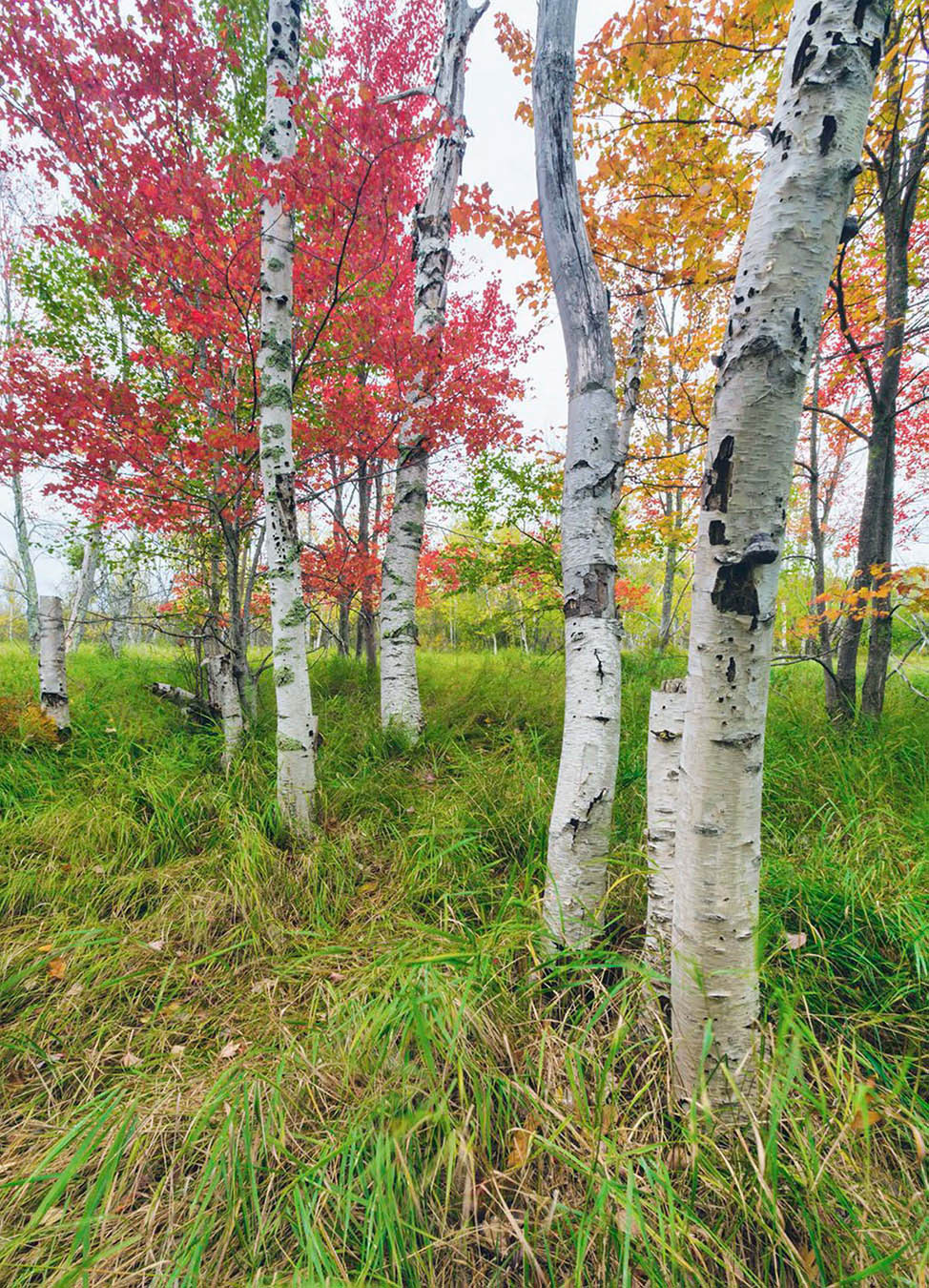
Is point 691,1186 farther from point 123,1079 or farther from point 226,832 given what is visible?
point 226,832

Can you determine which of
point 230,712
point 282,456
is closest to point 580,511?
point 282,456

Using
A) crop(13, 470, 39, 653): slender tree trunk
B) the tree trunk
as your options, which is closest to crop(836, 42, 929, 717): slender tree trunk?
the tree trunk

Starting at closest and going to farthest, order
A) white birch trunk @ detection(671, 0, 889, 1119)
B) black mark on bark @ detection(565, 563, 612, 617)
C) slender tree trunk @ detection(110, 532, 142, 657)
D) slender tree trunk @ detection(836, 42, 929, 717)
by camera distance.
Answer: white birch trunk @ detection(671, 0, 889, 1119), black mark on bark @ detection(565, 563, 612, 617), slender tree trunk @ detection(836, 42, 929, 717), slender tree trunk @ detection(110, 532, 142, 657)

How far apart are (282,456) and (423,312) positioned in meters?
2.54

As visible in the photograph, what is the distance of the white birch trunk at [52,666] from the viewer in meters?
3.73

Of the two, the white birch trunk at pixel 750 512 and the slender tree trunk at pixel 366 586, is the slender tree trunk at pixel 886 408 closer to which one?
the white birch trunk at pixel 750 512

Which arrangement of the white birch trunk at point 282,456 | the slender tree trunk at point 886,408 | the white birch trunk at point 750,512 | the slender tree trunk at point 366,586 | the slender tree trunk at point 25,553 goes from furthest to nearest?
the slender tree trunk at point 25,553, the slender tree trunk at point 366,586, the slender tree trunk at point 886,408, the white birch trunk at point 282,456, the white birch trunk at point 750,512

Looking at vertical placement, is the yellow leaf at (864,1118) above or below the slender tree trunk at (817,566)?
below

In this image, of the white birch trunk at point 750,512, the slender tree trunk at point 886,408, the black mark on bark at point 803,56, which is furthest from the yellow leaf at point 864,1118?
the slender tree trunk at point 886,408

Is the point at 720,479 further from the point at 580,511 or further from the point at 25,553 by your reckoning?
the point at 25,553

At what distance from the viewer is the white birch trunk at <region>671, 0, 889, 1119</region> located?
104 cm

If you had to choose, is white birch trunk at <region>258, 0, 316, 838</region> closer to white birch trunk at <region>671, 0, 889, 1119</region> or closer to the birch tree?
the birch tree

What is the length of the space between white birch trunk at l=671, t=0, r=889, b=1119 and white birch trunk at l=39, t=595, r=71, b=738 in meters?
4.77

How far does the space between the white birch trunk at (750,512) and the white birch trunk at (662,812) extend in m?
0.30
